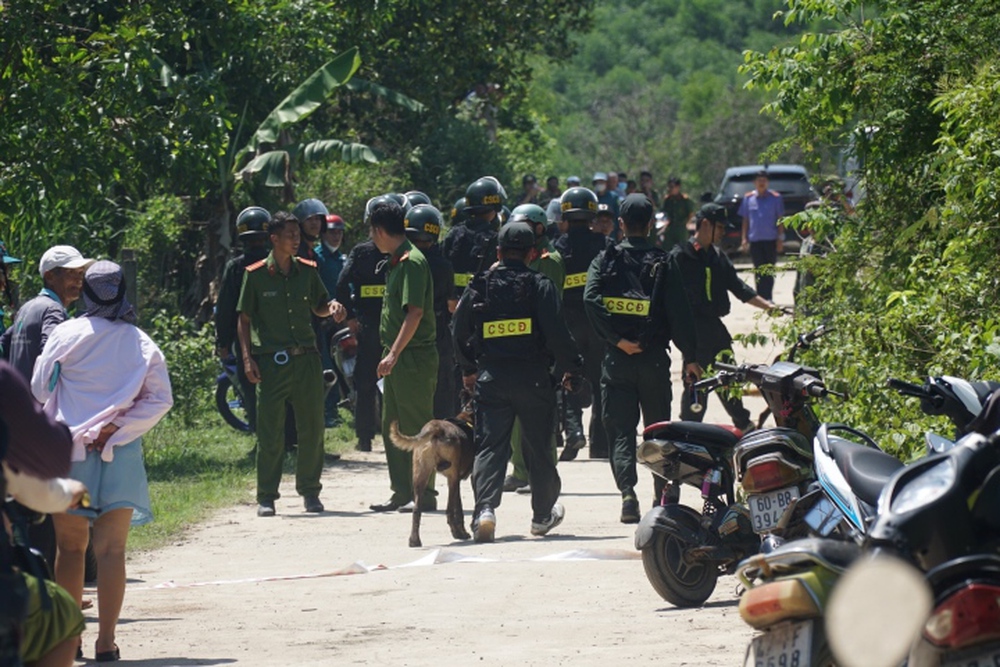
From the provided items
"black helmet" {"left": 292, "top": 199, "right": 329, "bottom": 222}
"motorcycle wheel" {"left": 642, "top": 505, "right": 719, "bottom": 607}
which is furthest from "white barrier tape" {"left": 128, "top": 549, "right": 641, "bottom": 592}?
"black helmet" {"left": 292, "top": 199, "right": 329, "bottom": 222}

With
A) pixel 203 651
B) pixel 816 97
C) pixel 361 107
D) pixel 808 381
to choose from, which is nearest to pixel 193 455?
pixel 816 97

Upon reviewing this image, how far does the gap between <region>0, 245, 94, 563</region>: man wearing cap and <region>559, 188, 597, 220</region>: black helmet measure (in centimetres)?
642

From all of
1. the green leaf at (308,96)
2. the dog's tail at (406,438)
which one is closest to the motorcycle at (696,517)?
the dog's tail at (406,438)

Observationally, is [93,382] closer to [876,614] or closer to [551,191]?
[876,614]

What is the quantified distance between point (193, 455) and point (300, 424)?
3030 millimetres

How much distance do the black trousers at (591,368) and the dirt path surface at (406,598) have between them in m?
1.84

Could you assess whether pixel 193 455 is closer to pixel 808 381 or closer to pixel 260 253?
pixel 260 253

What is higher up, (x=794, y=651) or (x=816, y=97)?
(x=816, y=97)

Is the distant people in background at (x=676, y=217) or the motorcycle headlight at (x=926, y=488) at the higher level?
the motorcycle headlight at (x=926, y=488)

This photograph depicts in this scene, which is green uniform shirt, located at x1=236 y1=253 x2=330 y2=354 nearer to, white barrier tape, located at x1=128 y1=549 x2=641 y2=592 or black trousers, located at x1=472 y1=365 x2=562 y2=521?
black trousers, located at x1=472 y1=365 x2=562 y2=521

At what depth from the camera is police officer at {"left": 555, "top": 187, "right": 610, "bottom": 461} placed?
14875 mm

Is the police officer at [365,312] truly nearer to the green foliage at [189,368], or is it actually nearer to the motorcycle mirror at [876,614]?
the green foliage at [189,368]

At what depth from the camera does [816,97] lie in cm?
1237

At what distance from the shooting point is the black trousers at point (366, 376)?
48.7 feet
